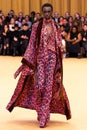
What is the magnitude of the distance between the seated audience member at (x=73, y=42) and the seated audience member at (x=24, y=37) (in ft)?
4.44

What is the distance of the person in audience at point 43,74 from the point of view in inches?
219

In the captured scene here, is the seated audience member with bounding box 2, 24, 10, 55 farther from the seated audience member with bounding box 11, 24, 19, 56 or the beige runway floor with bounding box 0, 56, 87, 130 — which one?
the beige runway floor with bounding box 0, 56, 87, 130

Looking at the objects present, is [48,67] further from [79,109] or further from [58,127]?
[79,109]

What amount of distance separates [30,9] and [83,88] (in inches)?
395

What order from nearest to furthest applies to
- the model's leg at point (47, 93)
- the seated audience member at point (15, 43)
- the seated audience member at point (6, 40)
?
the model's leg at point (47, 93) < the seated audience member at point (15, 43) < the seated audience member at point (6, 40)

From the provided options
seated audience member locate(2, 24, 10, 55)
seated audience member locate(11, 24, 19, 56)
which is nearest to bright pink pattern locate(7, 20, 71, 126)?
seated audience member locate(11, 24, 19, 56)

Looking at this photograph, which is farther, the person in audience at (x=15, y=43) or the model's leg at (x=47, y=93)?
the person in audience at (x=15, y=43)

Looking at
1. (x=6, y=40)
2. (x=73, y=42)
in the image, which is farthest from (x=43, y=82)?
(x=6, y=40)

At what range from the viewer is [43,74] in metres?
5.57

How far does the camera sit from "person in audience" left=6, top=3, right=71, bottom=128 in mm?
5566

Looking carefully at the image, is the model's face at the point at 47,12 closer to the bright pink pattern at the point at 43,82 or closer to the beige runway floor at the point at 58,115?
the bright pink pattern at the point at 43,82

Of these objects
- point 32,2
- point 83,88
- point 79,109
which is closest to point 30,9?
point 32,2

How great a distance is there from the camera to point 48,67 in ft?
18.4

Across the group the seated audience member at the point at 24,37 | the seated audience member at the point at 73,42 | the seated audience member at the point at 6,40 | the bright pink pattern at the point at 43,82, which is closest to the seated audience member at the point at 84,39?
the seated audience member at the point at 73,42
